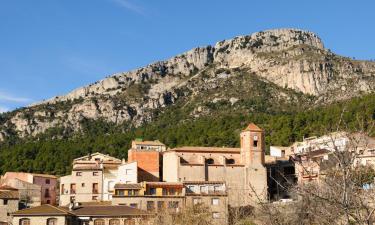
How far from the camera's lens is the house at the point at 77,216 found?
5394cm

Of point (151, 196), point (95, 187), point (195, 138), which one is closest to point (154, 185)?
point (151, 196)

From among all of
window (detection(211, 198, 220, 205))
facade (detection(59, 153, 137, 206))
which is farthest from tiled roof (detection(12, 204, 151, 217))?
facade (detection(59, 153, 137, 206))

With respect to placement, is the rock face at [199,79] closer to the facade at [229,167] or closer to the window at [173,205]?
the facade at [229,167]

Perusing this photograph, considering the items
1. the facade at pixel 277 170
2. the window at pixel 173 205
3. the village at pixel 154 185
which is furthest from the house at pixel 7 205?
the facade at pixel 277 170

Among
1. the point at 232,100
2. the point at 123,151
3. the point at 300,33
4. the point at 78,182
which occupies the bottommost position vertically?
the point at 78,182

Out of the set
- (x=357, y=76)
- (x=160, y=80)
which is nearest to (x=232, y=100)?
(x=357, y=76)

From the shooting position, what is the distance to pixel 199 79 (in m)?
177

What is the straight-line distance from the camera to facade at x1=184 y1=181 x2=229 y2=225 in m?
57.0

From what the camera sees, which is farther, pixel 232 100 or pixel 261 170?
pixel 232 100

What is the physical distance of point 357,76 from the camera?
149m

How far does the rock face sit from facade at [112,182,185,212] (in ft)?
265

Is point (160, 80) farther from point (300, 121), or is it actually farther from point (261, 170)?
point (261, 170)

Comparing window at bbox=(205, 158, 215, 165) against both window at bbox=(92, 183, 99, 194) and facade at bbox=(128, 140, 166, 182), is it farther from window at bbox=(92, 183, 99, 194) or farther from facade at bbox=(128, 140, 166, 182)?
window at bbox=(92, 183, 99, 194)

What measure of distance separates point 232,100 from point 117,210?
94891 millimetres
